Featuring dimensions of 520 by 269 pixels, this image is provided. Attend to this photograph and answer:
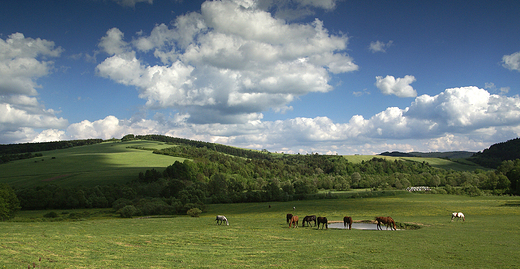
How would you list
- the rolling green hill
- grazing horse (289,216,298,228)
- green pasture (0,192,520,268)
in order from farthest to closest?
the rolling green hill < grazing horse (289,216,298,228) < green pasture (0,192,520,268)

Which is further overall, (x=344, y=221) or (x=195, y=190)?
(x=195, y=190)

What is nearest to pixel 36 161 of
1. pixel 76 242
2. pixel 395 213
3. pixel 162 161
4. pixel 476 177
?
pixel 162 161

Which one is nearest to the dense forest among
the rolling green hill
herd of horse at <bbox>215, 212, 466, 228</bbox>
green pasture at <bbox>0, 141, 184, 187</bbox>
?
the rolling green hill

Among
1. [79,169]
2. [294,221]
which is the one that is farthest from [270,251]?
[79,169]

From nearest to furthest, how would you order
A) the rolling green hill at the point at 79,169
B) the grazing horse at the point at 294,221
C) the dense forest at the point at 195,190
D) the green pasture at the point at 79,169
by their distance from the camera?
the grazing horse at the point at 294,221 < the dense forest at the point at 195,190 < the rolling green hill at the point at 79,169 < the green pasture at the point at 79,169

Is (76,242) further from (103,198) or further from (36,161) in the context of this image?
(36,161)

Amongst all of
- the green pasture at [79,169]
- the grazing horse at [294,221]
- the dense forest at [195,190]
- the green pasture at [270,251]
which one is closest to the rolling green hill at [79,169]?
the green pasture at [79,169]

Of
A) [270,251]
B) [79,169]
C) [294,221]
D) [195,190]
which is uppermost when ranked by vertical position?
[79,169]

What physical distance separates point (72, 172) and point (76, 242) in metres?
121

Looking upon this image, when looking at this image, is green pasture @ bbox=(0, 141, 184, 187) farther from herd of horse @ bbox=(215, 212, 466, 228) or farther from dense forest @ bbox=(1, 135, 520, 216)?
herd of horse @ bbox=(215, 212, 466, 228)

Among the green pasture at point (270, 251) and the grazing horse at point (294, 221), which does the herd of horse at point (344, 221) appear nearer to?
the grazing horse at point (294, 221)

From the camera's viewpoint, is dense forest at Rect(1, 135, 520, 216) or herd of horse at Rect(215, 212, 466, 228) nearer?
herd of horse at Rect(215, 212, 466, 228)

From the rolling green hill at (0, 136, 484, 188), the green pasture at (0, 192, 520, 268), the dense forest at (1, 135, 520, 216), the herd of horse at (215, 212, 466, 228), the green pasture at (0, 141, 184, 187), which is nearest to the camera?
the green pasture at (0, 192, 520, 268)

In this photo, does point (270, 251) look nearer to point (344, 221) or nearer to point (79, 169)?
point (344, 221)
